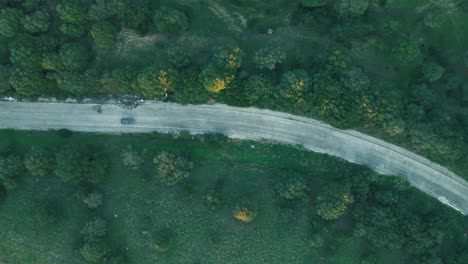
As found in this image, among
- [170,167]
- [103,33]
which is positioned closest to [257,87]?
[170,167]

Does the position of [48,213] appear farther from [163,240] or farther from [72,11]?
[72,11]

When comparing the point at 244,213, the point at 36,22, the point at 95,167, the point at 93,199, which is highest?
the point at 36,22

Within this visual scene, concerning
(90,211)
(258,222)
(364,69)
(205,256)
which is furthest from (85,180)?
(364,69)

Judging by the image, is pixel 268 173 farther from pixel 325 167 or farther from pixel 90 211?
pixel 90 211

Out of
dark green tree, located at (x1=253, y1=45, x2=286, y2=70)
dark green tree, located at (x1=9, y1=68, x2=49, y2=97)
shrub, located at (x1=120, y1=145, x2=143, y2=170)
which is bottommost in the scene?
shrub, located at (x1=120, y1=145, x2=143, y2=170)

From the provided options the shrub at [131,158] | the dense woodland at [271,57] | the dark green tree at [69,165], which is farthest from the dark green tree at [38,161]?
the shrub at [131,158]

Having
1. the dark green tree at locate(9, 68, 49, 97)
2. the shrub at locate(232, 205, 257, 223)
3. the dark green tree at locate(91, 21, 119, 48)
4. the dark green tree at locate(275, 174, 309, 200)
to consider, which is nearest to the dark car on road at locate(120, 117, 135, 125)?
the dark green tree at locate(91, 21, 119, 48)

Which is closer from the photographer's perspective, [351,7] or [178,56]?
[178,56]

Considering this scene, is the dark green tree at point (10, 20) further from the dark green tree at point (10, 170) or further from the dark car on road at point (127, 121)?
the dark car on road at point (127, 121)

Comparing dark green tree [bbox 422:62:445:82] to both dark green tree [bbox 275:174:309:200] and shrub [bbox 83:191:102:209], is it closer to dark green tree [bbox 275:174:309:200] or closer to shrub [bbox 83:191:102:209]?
dark green tree [bbox 275:174:309:200]
